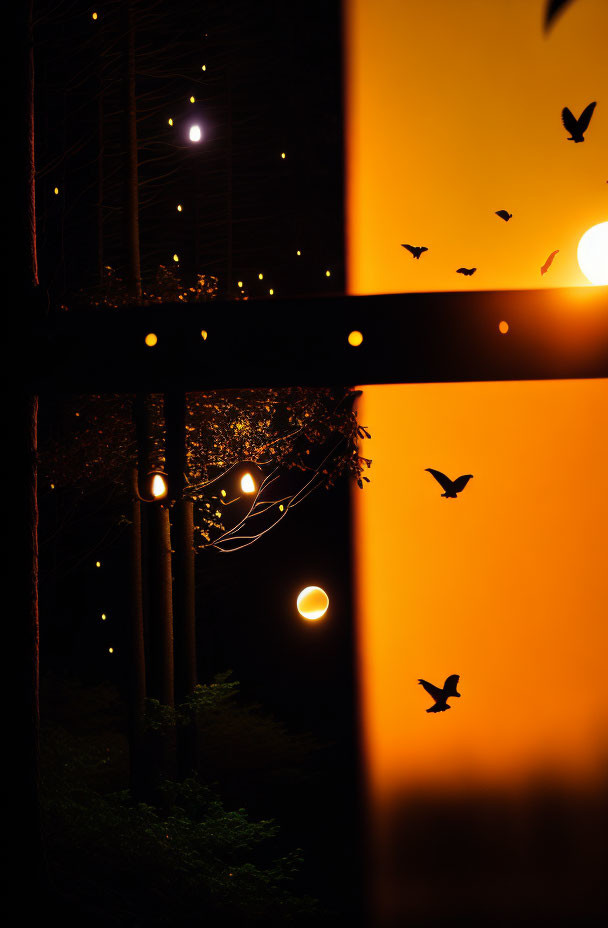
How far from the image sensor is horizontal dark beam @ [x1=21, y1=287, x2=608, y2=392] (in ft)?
8.39

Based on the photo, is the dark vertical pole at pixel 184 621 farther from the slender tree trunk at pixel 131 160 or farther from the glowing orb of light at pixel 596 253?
the glowing orb of light at pixel 596 253

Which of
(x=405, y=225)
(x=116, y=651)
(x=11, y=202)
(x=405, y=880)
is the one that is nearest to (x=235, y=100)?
(x=405, y=225)

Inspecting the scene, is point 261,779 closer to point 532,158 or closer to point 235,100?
point 532,158

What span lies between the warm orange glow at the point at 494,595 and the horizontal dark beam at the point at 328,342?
7.83 feet

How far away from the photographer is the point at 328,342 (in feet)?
8.75

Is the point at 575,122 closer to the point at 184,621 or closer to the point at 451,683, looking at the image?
the point at 451,683

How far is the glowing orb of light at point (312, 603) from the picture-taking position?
524 centimetres

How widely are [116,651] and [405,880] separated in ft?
17.0

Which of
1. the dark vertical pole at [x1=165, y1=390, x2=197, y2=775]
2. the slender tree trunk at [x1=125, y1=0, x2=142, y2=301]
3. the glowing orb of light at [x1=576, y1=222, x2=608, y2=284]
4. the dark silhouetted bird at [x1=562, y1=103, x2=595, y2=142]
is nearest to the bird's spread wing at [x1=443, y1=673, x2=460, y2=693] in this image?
the glowing orb of light at [x1=576, y1=222, x2=608, y2=284]

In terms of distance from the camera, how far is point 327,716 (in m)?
8.45

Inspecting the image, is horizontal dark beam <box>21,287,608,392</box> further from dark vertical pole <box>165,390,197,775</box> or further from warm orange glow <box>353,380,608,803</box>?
dark vertical pole <box>165,390,197,775</box>

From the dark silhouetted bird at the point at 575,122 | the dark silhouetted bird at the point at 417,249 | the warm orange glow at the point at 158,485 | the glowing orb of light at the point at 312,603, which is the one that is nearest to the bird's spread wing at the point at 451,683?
the glowing orb of light at the point at 312,603

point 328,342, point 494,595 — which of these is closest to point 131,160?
point 328,342

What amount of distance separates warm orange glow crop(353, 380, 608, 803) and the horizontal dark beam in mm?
2386
